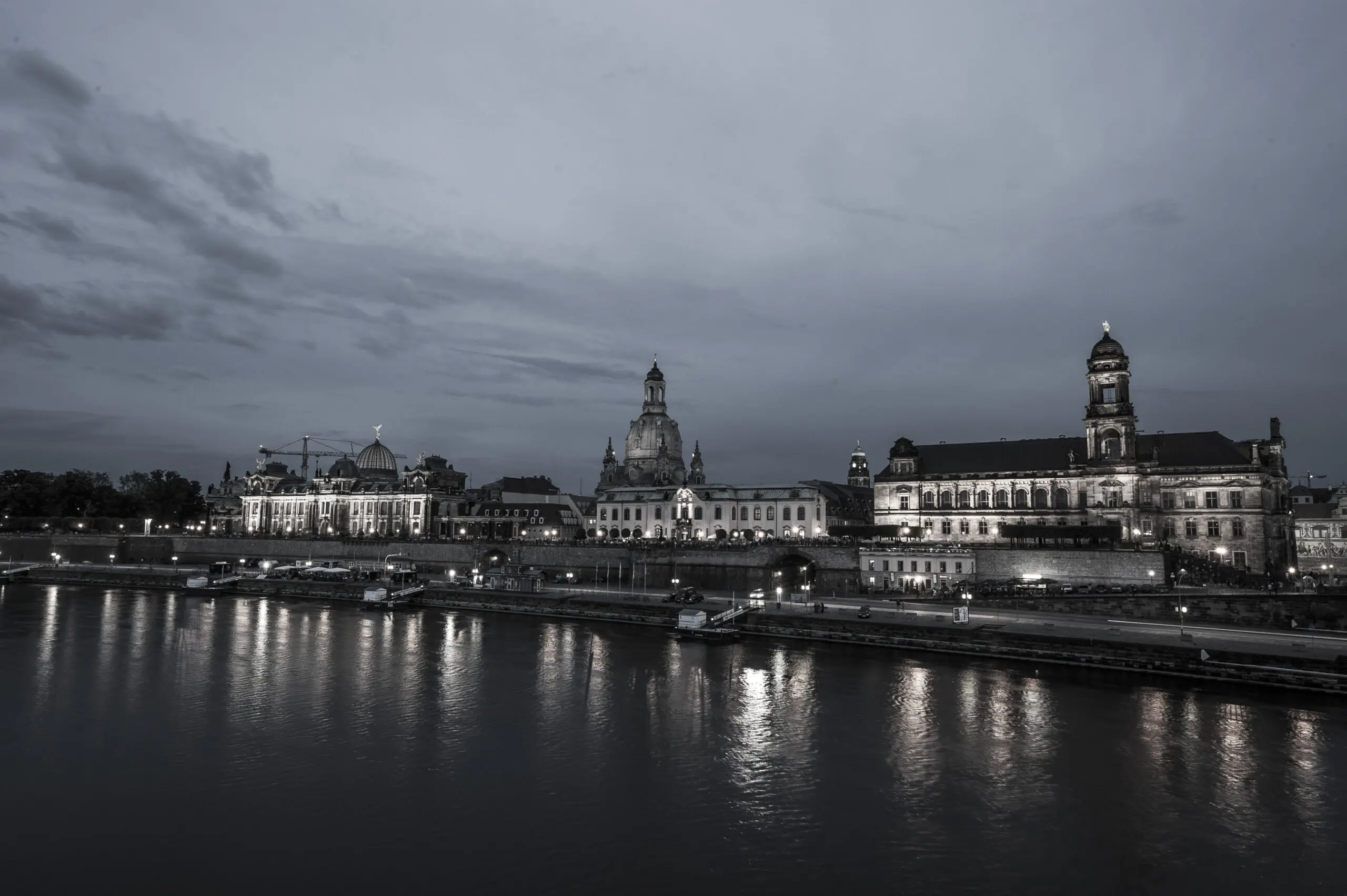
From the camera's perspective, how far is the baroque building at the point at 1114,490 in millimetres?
80375

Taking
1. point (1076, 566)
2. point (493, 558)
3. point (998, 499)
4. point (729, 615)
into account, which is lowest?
point (729, 615)

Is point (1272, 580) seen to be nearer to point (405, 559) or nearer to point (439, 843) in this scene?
point (439, 843)

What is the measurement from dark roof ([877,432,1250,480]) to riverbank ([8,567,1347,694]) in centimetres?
4249

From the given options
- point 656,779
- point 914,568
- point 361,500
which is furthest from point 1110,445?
point 361,500

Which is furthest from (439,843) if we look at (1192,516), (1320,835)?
(1192,516)

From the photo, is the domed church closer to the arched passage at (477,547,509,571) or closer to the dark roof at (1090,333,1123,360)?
the arched passage at (477,547,509,571)

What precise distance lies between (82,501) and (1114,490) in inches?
7836

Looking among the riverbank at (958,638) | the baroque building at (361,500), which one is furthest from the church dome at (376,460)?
the riverbank at (958,638)

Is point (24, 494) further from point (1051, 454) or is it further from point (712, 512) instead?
point (1051, 454)

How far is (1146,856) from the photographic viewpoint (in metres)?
23.4

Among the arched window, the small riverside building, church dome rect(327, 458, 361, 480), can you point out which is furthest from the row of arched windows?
church dome rect(327, 458, 361, 480)

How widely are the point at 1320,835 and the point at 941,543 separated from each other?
62.8 m

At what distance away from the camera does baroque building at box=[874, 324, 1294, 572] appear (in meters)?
80.4

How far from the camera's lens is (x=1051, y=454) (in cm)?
9381
